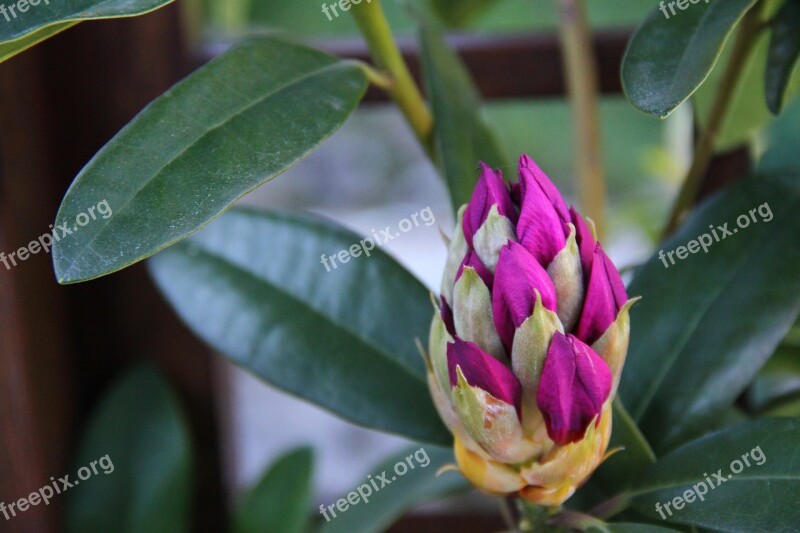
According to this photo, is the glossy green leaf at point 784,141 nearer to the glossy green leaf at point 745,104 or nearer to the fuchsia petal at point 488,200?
the glossy green leaf at point 745,104

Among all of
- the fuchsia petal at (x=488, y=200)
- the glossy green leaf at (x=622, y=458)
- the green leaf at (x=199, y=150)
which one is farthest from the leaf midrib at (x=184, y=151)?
the glossy green leaf at (x=622, y=458)

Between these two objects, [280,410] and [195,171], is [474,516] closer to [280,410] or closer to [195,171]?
[280,410]

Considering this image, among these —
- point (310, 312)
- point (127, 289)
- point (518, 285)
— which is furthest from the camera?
point (127, 289)

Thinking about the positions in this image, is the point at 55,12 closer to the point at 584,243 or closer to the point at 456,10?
the point at 584,243

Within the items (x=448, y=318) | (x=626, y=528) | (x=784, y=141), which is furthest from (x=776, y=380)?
(x=448, y=318)

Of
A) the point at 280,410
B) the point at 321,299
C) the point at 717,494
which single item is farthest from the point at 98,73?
the point at 717,494

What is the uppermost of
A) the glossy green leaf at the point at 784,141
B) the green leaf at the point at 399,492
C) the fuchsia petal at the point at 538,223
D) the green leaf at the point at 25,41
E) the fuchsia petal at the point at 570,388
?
the green leaf at the point at 25,41

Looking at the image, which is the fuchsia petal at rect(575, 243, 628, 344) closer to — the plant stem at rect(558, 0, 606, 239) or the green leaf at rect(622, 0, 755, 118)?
the green leaf at rect(622, 0, 755, 118)

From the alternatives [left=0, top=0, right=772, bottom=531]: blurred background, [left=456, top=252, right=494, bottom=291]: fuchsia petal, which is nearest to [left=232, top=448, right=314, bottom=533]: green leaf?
[left=0, top=0, right=772, bottom=531]: blurred background
